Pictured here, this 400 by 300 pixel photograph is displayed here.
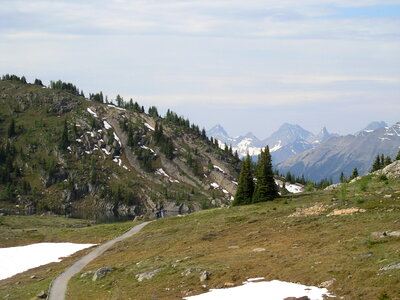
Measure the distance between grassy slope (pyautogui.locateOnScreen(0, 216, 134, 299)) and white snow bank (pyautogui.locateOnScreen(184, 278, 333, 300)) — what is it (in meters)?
19.6

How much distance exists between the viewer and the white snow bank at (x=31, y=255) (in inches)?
2502

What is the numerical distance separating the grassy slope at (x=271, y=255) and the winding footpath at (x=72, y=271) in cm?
124

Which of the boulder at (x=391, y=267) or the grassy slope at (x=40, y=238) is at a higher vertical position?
the boulder at (x=391, y=267)

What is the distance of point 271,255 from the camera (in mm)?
40562

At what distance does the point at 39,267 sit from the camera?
63.0 metres

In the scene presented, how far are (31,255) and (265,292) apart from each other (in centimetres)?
5085

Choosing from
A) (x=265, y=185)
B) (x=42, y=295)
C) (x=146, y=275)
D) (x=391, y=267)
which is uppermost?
(x=265, y=185)

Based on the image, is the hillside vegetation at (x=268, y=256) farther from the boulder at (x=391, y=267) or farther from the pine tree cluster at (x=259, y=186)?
the pine tree cluster at (x=259, y=186)

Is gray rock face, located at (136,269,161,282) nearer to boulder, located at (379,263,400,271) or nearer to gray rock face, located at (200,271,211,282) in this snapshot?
gray rock face, located at (200,271,211,282)

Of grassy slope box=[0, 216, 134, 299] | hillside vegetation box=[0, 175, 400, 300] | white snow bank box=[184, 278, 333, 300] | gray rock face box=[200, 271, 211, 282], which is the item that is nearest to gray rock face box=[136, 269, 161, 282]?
hillside vegetation box=[0, 175, 400, 300]

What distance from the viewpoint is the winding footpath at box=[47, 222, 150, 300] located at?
4225 centimetres

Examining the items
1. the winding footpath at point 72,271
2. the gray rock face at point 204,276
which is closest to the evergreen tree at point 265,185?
the winding footpath at point 72,271

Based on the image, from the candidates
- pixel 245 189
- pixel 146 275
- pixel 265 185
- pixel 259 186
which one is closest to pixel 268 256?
pixel 146 275

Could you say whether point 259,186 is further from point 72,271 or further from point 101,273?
point 101,273
